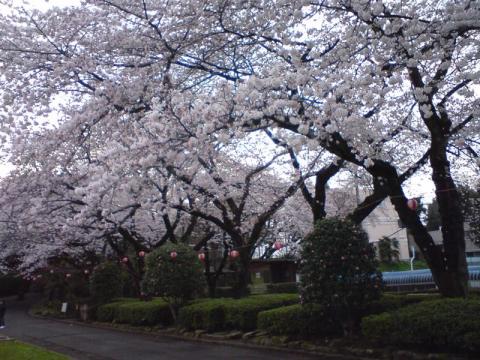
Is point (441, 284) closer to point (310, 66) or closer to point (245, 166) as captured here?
point (310, 66)

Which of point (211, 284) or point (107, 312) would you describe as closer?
point (211, 284)

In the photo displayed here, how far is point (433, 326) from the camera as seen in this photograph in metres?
8.62

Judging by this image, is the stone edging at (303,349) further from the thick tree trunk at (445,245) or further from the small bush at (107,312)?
the small bush at (107,312)

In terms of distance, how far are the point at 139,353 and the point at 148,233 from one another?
12257 mm

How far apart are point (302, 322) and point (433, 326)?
3651 mm

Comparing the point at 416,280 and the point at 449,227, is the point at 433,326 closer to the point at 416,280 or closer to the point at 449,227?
the point at 449,227

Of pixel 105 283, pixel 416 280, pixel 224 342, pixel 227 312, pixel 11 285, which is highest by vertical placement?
pixel 11 285

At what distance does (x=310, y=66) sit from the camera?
929cm

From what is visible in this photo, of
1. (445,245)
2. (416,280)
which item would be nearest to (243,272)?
(445,245)

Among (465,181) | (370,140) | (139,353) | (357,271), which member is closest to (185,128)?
(370,140)

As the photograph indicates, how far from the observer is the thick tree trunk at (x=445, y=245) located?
10.5 metres

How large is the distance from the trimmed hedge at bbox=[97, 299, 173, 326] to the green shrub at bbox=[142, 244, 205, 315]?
67cm

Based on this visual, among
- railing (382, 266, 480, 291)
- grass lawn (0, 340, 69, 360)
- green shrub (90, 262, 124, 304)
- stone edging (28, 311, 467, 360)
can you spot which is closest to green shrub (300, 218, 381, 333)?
stone edging (28, 311, 467, 360)

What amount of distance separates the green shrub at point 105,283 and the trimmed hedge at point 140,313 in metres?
1.89
